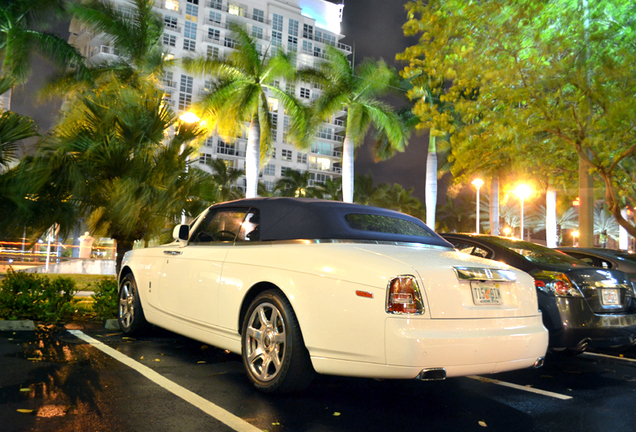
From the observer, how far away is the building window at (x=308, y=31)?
83.8 meters

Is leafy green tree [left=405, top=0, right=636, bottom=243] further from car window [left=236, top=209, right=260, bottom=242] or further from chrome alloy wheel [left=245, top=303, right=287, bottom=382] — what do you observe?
chrome alloy wheel [left=245, top=303, right=287, bottom=382]

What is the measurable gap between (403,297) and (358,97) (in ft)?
86.3

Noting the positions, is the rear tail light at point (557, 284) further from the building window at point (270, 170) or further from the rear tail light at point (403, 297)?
the building window at point (270, 170)

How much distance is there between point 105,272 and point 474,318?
25.2m

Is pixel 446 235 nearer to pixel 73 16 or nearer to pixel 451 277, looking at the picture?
pixel 451 277

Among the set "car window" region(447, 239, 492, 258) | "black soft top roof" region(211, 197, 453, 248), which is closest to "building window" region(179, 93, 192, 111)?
"car window" region(447, 239, 492, 258)

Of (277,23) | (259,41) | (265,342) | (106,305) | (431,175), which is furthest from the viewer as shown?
(277,23)

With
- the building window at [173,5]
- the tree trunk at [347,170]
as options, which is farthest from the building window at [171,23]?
the tree trunk at [347,170]

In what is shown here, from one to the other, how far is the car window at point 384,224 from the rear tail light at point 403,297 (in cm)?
108

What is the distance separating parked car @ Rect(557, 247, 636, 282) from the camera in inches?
296

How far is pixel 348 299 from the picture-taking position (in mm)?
3818

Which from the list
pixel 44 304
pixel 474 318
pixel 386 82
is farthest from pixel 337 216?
pixel 386 82

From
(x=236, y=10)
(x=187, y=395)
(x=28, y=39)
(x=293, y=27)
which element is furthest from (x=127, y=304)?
(x=293, y=27)

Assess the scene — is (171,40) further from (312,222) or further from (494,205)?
(312,222)
